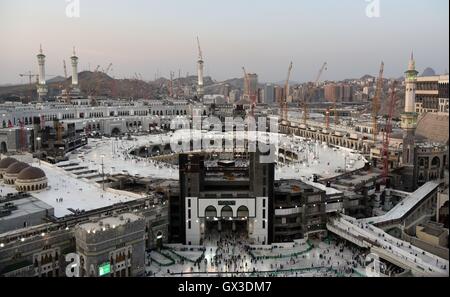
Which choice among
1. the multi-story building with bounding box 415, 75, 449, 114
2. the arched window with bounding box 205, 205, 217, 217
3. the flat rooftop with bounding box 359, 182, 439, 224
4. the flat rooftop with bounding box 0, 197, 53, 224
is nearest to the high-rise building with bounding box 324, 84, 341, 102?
the multi-story building with bounding box 415, 75, 449, 114

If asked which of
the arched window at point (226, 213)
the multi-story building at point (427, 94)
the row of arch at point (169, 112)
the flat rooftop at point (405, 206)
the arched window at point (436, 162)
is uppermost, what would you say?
the multi-story building at point (427, 94)

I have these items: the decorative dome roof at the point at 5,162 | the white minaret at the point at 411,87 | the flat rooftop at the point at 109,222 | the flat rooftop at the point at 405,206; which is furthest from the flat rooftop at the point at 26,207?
the white minaret at the point at 411,87

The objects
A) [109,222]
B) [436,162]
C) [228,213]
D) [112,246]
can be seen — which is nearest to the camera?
[112,246]

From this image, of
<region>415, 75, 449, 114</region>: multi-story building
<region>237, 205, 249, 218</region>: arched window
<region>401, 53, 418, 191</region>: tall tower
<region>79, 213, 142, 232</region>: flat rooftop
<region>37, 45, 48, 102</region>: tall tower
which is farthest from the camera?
<region>37, 45, 48, 102</region>: tall tower

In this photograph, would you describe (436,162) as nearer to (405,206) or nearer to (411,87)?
(411,87)

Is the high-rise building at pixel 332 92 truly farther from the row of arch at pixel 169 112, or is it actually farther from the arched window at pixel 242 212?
the arched window at pixel 242 212

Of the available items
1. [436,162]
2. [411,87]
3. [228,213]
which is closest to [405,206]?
[436,162]

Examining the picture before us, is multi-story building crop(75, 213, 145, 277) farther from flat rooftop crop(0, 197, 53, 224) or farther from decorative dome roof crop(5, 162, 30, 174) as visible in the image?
decorative dome roof crop(5, 162, 30, 174)
